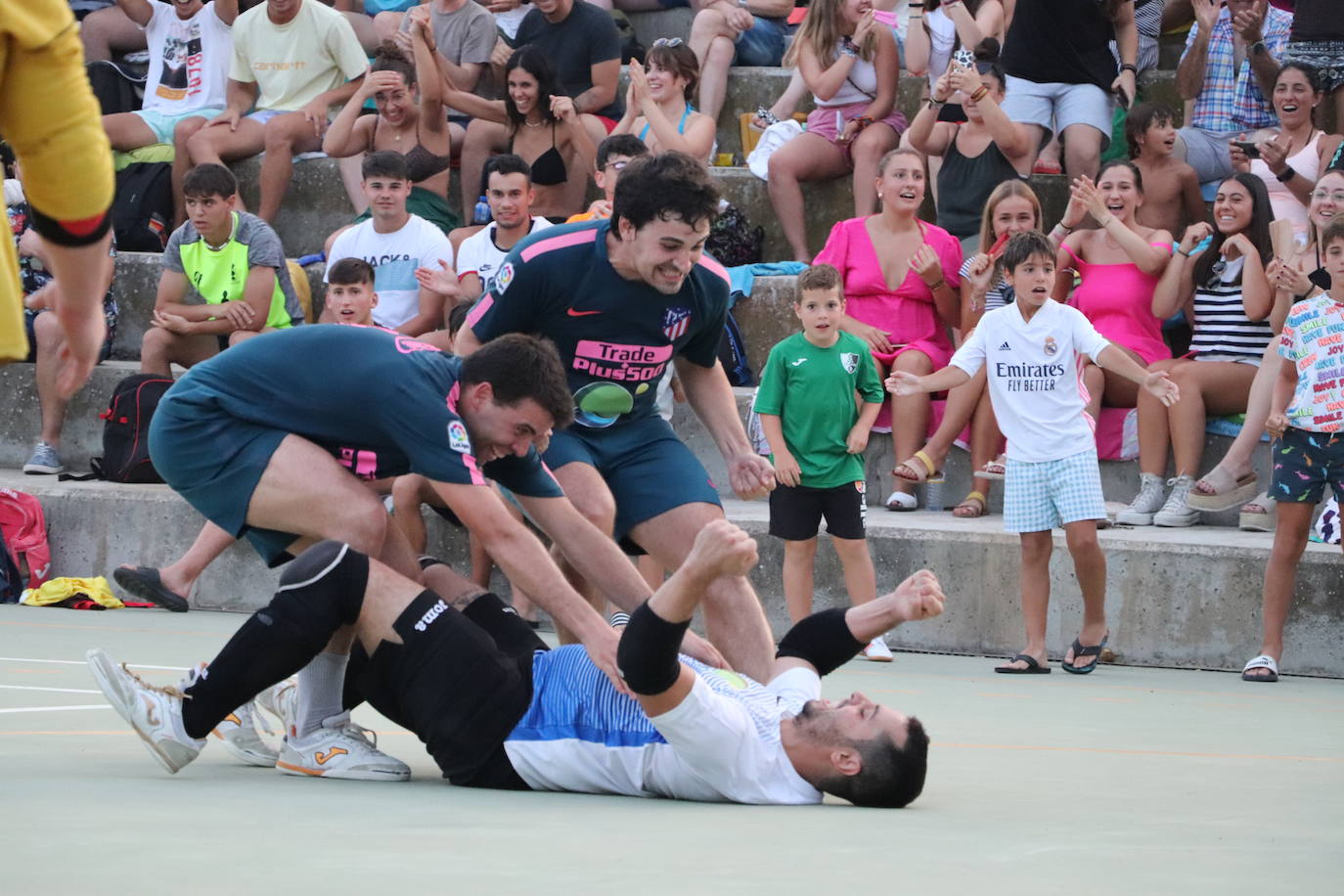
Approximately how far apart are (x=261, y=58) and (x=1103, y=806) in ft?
31.0

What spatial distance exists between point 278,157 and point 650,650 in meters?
9.06

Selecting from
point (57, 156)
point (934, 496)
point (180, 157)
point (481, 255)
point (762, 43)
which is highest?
point (762, 43)

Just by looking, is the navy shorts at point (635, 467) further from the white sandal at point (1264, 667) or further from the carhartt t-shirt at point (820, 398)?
the white sandal at point (1264, 667)

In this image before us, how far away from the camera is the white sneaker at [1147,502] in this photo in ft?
30.1

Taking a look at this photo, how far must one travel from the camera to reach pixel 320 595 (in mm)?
4375

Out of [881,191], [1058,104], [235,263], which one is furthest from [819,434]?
[235,263]

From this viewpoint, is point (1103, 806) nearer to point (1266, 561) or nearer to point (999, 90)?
point (1266, 561)

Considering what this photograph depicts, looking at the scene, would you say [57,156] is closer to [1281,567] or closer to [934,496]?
[1281,567]

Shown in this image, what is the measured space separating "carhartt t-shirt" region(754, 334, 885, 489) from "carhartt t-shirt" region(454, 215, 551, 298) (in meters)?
2.15

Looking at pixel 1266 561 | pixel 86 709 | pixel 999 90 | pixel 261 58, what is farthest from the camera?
pixel 261 58

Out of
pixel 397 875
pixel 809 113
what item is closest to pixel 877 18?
pixel 809 113

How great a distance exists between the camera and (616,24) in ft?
41.2

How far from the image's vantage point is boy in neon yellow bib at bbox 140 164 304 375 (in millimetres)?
10523

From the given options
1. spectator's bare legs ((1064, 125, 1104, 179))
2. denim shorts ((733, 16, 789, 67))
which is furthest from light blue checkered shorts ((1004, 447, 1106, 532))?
denim shorts ((733, 16, 789, 67))
